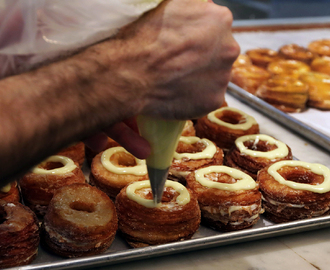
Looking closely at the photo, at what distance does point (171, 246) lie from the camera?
1701 millimetres

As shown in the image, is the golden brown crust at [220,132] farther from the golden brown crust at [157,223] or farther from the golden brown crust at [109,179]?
the golden brown crust at [157,223]

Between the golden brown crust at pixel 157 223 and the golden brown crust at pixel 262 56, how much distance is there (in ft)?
11.0

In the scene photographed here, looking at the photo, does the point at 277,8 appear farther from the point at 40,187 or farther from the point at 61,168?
the point at 40,187

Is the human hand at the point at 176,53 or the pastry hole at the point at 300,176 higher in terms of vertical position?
the human hand at the point at 176,53

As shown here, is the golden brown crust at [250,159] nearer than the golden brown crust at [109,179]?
No

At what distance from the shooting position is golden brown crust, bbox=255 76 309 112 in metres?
3.73

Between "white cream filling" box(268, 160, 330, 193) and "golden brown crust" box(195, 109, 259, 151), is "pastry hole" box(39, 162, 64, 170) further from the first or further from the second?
"white cream filling" box(268, 160, 330, 193)

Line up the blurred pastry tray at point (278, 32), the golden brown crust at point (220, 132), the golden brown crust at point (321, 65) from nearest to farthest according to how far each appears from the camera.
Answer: the golden brown crust at point (220, 132), the golden brown crust at point (321, 65), the blurred pastry tray at point (278, 32)

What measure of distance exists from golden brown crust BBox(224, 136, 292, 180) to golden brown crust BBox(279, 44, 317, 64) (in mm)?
2690

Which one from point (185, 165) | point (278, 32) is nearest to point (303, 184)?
point (185, 165)

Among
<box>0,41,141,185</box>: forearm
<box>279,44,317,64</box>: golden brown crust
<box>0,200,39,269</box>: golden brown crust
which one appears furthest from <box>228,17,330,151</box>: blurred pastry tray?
<box>0,41,141,185</box>: forearm

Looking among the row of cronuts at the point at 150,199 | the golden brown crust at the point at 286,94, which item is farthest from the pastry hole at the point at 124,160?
the golden brown crust at the point at 286,94

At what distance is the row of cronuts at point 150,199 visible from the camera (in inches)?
67.7

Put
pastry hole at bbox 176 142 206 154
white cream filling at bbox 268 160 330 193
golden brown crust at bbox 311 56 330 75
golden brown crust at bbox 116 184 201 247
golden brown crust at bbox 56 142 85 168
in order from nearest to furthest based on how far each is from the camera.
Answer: golden brown crust at bbox 116 184 201 247 < white cream filling at bbox 268 160 330 193 < golden brown crust at bbox 56 142 85 168 < pastry hole at bbox 176 142 206 154 < golden brown crust at bbox 311 56 330 75
